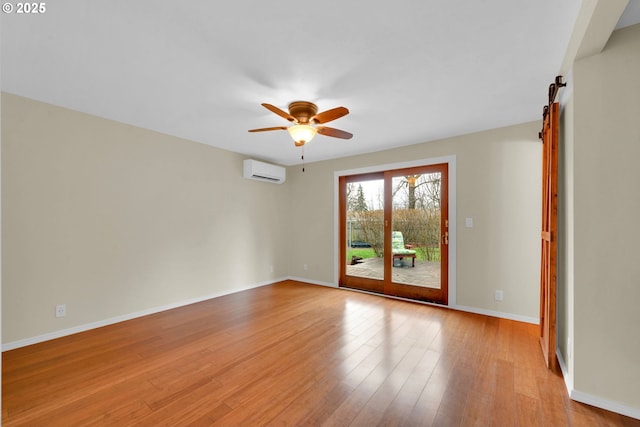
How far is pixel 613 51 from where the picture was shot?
1.90m

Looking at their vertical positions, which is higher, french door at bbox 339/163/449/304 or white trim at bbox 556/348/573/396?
french door at bbox 339/163/449/304

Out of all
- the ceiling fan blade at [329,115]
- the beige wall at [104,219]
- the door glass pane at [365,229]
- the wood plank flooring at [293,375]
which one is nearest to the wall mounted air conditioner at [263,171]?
the beige wall at [104,219]

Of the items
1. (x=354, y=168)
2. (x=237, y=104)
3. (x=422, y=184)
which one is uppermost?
(x=237, y=104)

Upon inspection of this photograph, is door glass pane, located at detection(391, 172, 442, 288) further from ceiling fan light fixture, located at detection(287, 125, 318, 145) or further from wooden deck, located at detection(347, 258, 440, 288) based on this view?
ceiling fan light fixture, located at detection(287, 125, 318, 145)

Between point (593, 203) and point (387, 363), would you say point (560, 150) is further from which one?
point (387, 363)

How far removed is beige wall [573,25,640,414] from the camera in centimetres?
186

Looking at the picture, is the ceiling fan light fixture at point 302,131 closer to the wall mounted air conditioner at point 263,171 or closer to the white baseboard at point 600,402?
the wall mounted air conditioner at point 263,171

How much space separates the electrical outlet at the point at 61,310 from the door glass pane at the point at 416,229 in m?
4.12

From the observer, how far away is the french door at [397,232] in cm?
414

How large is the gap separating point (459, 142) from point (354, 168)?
1692 mm

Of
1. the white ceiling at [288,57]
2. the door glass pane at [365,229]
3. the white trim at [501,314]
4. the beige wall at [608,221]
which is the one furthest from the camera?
the door glass pane at [365,229]

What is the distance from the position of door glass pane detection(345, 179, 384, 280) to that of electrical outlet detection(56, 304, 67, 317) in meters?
3.82

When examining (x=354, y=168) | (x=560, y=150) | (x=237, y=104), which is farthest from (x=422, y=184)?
(x=237, y=104)

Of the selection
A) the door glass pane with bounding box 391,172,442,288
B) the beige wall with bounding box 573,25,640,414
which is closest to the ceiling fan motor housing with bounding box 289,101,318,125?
the beige wall with bounding box 573,25,640,414
